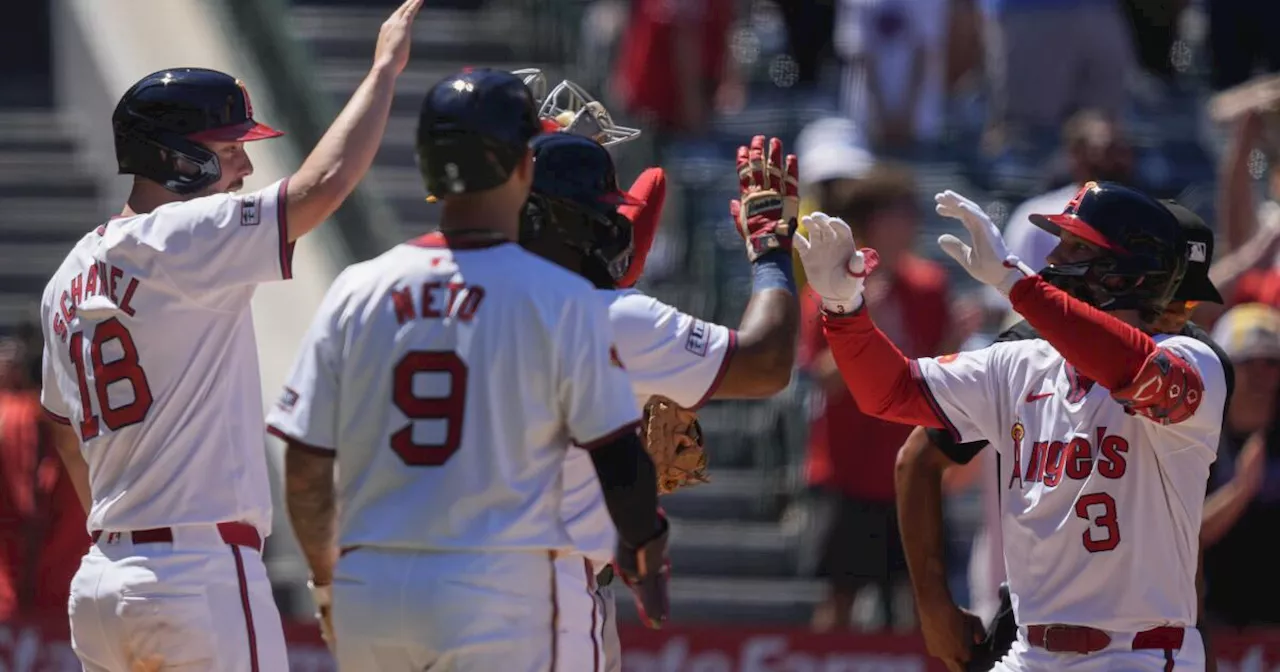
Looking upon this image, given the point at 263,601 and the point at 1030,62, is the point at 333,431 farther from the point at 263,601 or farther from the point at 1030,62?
the point at 1030,62

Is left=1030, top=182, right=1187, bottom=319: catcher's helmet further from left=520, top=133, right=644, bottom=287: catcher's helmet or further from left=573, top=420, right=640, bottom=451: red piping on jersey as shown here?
left=573, top=420, right=640, bottom=451: red piping on jersey

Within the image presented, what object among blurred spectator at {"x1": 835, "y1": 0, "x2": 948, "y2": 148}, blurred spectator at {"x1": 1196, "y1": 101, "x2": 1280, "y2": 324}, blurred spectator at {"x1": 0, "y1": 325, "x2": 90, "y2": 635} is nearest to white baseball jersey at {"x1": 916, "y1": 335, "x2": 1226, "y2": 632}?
blurred spectator at {"x1": 1196, "y1": 101, "x2": 1280, "y2": 324}

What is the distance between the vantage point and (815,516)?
31.1 ft

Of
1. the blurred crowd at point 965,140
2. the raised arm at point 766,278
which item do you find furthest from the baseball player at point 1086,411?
the blurred crowd at point 965,140

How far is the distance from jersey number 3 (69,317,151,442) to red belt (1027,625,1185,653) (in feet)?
7.98

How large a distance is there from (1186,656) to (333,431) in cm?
222

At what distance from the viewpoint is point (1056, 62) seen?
11.6 meters

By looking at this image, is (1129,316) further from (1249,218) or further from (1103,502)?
(1249,218)

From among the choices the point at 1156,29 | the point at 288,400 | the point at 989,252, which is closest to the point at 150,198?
the point at 288,400

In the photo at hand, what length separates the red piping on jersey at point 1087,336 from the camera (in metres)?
5.07

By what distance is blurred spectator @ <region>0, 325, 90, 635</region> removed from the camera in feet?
30.2

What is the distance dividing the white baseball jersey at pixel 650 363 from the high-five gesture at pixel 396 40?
91 cm

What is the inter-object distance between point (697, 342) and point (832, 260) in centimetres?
57

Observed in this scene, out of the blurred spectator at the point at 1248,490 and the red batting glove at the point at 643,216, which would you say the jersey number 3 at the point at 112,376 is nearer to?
the red batting glove at the point at 643,216
